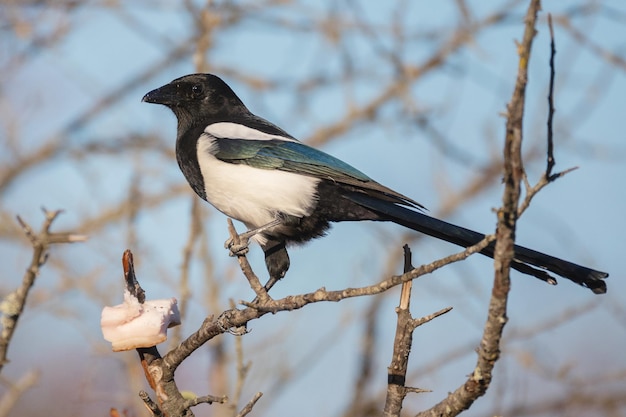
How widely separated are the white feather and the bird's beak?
1.68 ft

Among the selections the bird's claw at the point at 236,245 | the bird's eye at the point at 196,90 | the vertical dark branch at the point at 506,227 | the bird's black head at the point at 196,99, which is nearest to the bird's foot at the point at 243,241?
the bird's claw at the point at 236,245

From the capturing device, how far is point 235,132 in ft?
10.5

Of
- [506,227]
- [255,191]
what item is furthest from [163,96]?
[506,227]

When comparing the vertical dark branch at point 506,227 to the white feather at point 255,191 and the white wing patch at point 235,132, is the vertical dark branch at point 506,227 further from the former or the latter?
the white wing patch at point 235,132

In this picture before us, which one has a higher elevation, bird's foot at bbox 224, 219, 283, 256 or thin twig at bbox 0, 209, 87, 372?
bird's foot at bbox 224, 219, 283, 256

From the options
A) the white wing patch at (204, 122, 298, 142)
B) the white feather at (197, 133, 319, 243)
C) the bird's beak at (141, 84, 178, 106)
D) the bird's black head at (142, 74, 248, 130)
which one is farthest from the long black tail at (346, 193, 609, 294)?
the bird's beak at (141, 84, 178, 106)

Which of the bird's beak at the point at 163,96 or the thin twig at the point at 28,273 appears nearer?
the thin twig at the point at 28,273

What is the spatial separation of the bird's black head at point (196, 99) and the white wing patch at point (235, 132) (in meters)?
0.13

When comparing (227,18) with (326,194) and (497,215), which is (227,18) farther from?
(497,215)

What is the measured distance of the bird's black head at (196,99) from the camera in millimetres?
3441

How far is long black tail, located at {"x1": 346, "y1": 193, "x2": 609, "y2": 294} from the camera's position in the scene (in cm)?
192

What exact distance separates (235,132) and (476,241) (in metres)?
1.21

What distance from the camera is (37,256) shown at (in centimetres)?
A: 167

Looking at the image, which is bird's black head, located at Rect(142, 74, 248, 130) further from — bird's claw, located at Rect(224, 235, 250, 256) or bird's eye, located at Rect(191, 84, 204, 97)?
bird's claw, located at Rect(224, 235, 250, 256)
